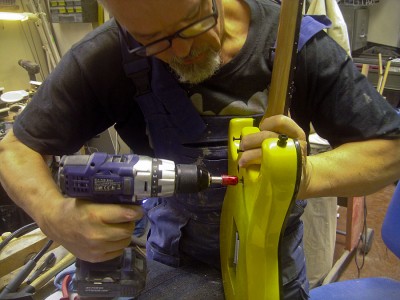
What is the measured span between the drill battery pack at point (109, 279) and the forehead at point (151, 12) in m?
0.53

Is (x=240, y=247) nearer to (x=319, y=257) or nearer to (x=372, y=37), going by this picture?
(x=319, y=257)

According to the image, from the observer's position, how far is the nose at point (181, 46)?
27.6 inches

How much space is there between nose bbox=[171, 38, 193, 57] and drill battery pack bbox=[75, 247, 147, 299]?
49 cm

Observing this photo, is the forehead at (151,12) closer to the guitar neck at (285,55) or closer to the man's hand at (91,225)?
the guitar neck at (285,55)

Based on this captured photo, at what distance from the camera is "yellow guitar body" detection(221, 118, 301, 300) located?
0.53 m

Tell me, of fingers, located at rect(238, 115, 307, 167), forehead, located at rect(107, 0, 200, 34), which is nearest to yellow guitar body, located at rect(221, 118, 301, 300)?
fingers, located at rect(238, 115, 307, 167)

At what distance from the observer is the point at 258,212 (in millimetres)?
585

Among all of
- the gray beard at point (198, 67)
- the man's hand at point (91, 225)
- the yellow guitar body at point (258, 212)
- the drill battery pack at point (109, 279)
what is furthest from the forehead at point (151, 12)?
the drill battery pack at point (109, 279)

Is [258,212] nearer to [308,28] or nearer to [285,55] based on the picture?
[285,55]

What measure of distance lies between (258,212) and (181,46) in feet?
1.19

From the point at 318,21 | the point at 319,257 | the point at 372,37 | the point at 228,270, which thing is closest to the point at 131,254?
the point at 228,270

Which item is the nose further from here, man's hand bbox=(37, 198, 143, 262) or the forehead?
man's hand bbox=(37, 198, 143, 262)

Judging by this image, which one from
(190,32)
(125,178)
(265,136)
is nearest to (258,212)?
(265,136)

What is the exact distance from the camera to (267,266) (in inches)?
24.4
